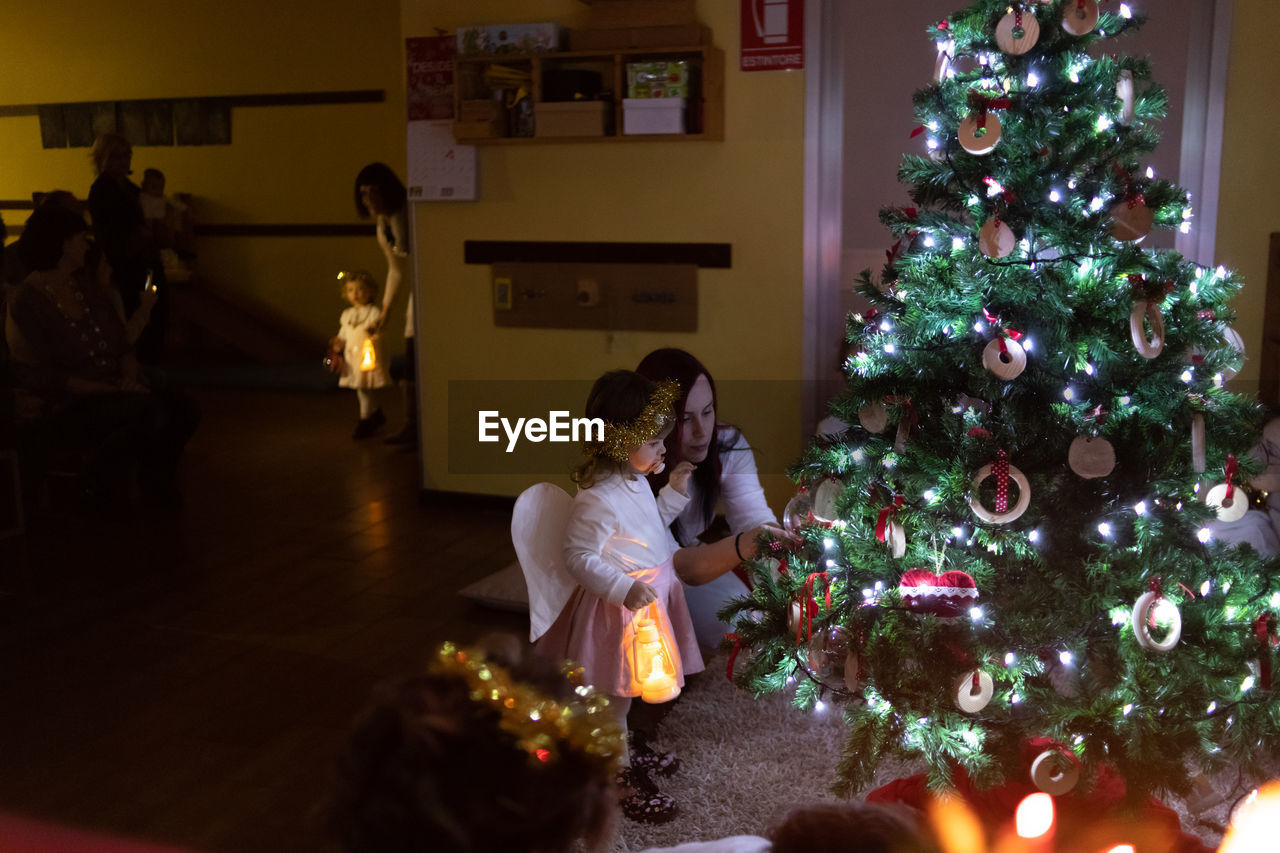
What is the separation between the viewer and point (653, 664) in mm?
2547

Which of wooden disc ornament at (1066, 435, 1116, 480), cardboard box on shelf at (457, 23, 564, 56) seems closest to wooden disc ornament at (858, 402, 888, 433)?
wooden disc ornament at (1066, 435, 1116, 480)

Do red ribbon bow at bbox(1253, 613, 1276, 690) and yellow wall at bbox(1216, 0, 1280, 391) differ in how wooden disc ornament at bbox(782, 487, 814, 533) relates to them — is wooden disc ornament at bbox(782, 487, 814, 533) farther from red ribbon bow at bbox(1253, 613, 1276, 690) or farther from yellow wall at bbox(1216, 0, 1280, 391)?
yellow wall at bbox(1216, 0, 1280, 391)

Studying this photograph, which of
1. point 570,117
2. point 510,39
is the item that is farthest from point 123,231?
point 570,117

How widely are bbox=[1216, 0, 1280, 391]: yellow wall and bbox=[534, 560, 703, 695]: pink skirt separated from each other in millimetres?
2411

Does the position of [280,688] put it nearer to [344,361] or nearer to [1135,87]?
[1135,87]

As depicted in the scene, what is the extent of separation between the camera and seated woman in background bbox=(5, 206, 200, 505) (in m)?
4.83

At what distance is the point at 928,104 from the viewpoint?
213 centimetres

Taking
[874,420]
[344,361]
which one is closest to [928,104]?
[874,420]

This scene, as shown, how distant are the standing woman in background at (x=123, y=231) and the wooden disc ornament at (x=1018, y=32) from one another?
5132 mm

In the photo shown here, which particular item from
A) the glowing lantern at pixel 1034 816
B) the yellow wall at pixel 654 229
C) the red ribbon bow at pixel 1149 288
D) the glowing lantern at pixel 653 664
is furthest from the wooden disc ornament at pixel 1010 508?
the yellow wall at pixel 654 229

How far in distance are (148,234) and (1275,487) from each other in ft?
18.3

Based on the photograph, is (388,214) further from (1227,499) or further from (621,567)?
(1227,499)

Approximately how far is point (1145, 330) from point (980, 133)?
1.41 feet

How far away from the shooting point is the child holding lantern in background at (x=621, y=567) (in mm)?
2459
